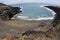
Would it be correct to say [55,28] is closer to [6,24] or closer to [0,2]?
[6,24]

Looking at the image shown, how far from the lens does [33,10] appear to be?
15.7 metres

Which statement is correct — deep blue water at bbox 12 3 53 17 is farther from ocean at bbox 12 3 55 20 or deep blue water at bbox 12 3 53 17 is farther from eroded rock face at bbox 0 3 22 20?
eroded rock face at bbox 0 3 22 20

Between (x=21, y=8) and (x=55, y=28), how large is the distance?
4.93 meters

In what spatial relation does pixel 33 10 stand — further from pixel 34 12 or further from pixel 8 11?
pixel 8 11

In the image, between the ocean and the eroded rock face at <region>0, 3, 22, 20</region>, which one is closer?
the ocean

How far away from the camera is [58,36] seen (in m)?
11.5

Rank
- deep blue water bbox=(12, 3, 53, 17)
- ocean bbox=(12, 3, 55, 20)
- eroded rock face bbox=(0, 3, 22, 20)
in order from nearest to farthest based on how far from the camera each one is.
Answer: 1. ocean bbox=(12, 3, 55, 20)
2. deep blue water bbox=(12, 3, 53, 17)
3. eroded rock face bbox=(0, 3, 22, 20)

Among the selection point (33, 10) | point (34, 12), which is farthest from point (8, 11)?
point (34, 12)

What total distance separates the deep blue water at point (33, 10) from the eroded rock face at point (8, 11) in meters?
0.50

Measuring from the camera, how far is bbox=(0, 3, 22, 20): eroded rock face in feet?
49.2

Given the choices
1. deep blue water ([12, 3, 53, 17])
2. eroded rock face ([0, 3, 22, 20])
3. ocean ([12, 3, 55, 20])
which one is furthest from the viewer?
eroded rock face ([0, 3, 22, 20])

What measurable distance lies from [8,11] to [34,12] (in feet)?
6.19

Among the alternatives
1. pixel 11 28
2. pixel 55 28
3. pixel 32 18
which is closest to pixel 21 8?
pixel 32 18

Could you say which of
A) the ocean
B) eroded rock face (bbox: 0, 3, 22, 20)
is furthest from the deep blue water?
eroded rock face (bbox: 0, 3, 22, 20)
